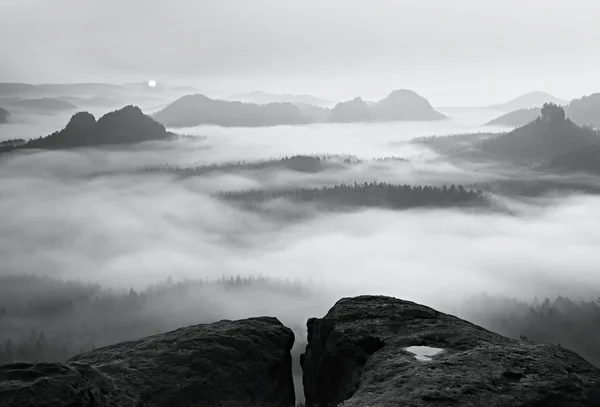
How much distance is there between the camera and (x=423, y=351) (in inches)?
929

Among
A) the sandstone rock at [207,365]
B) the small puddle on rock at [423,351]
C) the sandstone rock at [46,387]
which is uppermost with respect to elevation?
the sandstone rock at [46,387]

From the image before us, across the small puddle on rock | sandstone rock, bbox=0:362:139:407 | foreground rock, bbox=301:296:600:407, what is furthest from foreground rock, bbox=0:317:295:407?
the small puddle on rock

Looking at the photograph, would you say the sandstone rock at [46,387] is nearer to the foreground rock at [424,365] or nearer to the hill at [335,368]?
the hill at [335,368]

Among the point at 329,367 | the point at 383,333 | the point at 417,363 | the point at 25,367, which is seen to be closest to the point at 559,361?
the point at 417,363

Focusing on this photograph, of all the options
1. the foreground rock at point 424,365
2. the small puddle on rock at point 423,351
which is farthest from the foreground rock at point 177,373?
the small puddle on rock at point 423,351

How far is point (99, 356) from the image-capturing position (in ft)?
82.6

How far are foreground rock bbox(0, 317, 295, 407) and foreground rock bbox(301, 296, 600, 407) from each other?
3153 mm

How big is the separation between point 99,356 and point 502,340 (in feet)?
68.2

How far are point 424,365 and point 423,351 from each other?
8.61 feet

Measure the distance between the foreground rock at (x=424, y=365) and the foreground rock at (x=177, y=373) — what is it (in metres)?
3.15

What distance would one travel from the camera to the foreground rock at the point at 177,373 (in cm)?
1688

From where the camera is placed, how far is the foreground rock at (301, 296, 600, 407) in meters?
18.3

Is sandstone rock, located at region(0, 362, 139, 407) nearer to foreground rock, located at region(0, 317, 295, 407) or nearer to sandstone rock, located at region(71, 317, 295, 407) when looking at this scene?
foreground rock, located at region(0, 317, 295, 407)

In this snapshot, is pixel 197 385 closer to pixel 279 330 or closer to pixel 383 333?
pixel 279 330
